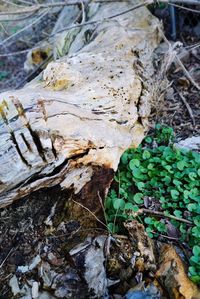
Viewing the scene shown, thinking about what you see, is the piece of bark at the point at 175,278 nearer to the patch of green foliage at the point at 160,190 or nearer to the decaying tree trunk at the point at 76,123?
the patch of green foliage at the point at 160,190

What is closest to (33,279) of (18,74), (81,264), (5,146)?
(81,264)

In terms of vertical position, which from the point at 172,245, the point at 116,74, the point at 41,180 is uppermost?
the point at 116,74

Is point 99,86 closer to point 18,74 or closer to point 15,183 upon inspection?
point 15,183

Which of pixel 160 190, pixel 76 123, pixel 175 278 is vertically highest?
pixel 76 123

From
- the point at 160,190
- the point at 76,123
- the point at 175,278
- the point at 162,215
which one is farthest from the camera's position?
the point at 160,190

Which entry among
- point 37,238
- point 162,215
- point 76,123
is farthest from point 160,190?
point 37,238

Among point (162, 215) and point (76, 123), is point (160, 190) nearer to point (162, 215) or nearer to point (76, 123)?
point (162, 215)

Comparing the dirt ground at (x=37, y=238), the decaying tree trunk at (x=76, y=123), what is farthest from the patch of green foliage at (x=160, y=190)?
the dirt ground at (x=37, y=238)
